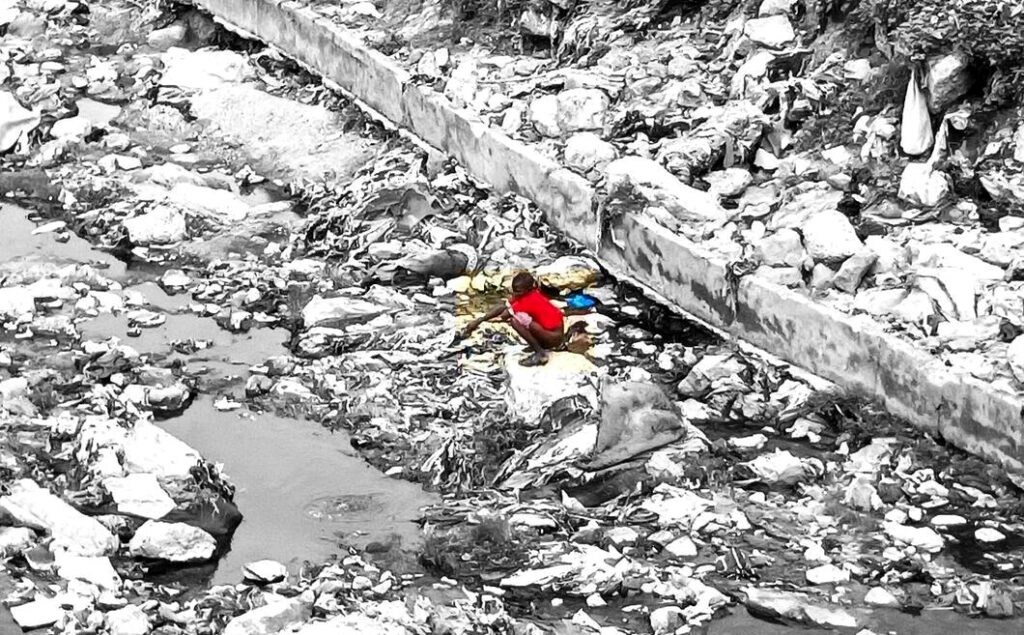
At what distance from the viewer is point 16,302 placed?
8102 mm

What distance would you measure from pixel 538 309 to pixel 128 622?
254 centimetres

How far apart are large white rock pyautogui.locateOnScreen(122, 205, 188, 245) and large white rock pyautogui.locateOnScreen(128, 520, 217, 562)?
351 cm

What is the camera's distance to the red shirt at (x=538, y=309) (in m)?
7.09

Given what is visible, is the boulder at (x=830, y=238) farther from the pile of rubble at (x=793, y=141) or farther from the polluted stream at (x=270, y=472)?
the polluted stream at (x=270, y=472)

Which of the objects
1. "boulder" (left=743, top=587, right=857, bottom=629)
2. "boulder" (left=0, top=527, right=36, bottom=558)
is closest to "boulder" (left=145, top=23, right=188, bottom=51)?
"boulder" (left=0, top=527, right=36, bottom=558)

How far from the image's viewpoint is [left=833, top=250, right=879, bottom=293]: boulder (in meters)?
6.98

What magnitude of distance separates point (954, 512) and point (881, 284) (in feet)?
4.39

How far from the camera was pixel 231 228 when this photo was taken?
366 inches

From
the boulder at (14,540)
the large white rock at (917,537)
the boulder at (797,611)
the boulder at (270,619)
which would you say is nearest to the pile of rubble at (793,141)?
the large white rock at (917,537)

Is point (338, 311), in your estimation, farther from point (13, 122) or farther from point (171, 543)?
point (13, 122)

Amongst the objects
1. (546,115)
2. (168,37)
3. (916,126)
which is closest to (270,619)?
(916,126)

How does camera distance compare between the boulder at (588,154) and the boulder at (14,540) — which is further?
the boulder at (588,154)

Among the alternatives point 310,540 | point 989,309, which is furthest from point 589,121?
point 310,540

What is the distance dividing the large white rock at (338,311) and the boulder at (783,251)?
185 cm
